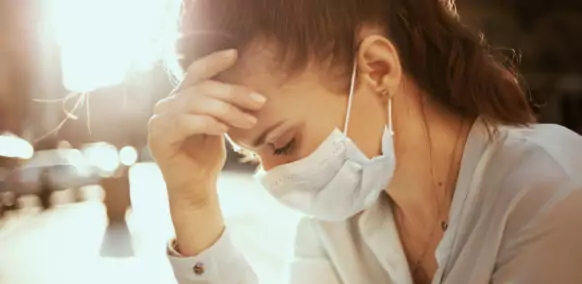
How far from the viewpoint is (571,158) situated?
2.44ft

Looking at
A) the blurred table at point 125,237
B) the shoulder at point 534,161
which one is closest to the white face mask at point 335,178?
the shoulder at point 534,161

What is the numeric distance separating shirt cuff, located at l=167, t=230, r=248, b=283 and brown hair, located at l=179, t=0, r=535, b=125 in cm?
22

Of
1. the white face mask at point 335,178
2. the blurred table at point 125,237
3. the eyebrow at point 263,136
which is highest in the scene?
the eyebrow at point 263,136

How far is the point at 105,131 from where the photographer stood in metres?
1.24

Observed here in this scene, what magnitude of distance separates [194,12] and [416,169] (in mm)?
279

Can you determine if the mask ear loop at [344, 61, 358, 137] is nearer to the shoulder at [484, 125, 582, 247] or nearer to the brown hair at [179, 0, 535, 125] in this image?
the brown hair at [179, 0, 535, 125]

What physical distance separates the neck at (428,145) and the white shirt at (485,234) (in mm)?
26

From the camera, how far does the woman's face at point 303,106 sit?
79 centimetres

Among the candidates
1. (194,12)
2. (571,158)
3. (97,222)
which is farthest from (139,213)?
(571,158)

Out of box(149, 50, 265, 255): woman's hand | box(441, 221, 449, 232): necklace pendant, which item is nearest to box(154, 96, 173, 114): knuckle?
box(149, 50, 265, 255): woman's hand

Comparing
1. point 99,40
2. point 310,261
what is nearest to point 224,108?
point 310,261

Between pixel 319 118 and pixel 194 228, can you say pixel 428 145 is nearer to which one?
pixel 319 118

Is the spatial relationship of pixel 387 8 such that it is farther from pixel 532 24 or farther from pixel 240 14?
pixel 532 24

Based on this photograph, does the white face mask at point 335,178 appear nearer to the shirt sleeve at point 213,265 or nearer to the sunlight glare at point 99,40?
the shirt sleeve at point 213,265
